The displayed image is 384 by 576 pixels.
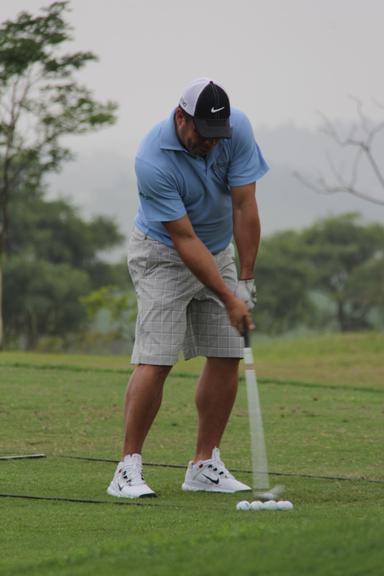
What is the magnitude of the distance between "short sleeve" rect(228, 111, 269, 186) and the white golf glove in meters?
0.51

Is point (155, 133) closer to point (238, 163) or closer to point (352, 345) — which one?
point (238, 163)

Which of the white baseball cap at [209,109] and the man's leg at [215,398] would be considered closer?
the white baseball cap at [209,109]

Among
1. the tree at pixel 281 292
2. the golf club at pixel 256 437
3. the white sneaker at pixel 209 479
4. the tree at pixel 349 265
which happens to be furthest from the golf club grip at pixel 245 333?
the tree at pixel 349 265

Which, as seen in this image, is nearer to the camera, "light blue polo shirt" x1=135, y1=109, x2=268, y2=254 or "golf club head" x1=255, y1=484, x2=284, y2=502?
"golf club head" x1=255, y1=484, x2=284, y2=502

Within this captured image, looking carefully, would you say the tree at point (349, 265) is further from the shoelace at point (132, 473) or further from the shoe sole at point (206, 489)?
the shoelace at point (132, 473)

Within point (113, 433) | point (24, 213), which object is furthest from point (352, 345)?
point (24, 213)

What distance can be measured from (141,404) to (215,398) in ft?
1.70

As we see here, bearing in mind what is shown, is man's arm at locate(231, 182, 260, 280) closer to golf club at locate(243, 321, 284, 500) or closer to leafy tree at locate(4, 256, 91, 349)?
golf club at locate(243, 321, 284, 500)

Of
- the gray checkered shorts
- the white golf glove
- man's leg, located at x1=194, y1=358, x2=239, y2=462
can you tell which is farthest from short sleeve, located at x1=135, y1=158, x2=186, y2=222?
man's leg, located at x1=194, y1=358, x2=239, y2=462

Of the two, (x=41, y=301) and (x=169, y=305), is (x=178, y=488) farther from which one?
(x=41, y=301)

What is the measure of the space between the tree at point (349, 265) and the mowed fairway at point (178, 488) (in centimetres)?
7494

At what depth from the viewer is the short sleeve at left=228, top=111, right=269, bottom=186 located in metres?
6.67

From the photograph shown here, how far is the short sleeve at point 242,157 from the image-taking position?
21.9ft

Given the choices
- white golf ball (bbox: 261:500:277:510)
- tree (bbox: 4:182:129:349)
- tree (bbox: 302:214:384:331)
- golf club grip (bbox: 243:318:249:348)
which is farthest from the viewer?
tree (bbox: 302:214:384:331)
